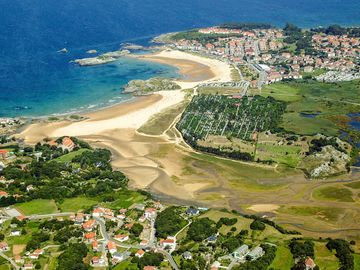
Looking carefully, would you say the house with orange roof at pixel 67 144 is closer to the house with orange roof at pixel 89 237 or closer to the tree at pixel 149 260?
the house with orange roof at pixel 89 237

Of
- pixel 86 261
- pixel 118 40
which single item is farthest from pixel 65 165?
pixel 118 40

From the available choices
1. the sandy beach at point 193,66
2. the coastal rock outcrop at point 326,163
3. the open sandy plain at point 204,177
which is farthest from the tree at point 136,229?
the sandy beach at point 193,66

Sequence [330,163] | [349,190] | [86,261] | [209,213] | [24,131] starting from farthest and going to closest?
1. [24,131]
2. [330,163]
3. [349,190]
4. [209,213]
5. [86,261]

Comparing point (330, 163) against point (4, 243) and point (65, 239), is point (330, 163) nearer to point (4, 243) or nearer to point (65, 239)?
point (65, 239)

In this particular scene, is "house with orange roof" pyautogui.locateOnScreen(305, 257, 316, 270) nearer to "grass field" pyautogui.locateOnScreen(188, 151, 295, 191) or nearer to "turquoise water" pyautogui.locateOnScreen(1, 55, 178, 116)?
"grass field" pyautogui.locateOnScreen(188, 151, 295, 191)

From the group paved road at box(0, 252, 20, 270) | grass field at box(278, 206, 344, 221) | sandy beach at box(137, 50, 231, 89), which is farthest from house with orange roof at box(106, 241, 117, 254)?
sandy beach at box(137, 50, 231, 89)

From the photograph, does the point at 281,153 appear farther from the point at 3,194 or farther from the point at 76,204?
the point at 3,194
